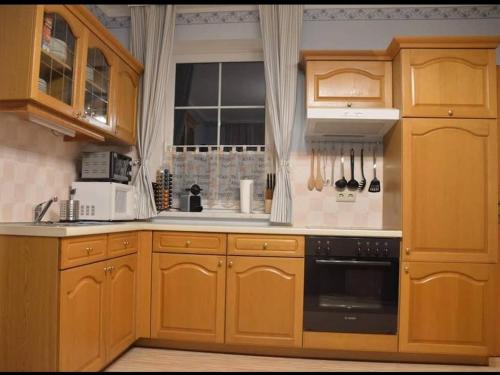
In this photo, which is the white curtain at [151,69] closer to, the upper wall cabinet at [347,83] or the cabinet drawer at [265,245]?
the cabinet drawer at [265,245]

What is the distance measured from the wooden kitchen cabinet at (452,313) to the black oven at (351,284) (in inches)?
4.9

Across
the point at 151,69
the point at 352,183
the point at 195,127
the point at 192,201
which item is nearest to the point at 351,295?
the point at 352,183

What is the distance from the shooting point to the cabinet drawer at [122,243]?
2.20 meters

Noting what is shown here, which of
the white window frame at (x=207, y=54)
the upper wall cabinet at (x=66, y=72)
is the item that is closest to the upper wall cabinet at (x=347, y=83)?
the white window frame at (x=207, y=54)

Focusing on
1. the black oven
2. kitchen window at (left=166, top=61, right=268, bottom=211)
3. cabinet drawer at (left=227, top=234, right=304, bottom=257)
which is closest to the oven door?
the black oven

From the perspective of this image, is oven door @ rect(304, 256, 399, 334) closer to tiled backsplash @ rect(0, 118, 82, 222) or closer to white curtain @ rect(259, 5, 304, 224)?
white curtain @ rect(259, 5, 304, 224)

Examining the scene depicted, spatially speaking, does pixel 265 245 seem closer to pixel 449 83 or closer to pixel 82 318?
pixel 82 318

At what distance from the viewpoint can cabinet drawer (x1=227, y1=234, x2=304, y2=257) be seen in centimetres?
246

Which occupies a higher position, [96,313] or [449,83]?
[449,83]

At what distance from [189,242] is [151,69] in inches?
57.2

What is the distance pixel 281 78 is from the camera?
2.97 m

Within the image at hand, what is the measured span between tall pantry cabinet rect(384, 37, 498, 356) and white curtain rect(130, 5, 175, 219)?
5.66 ft

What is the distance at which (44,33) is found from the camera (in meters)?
1.96

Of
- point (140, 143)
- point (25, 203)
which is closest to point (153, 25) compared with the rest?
point (140, 143)
